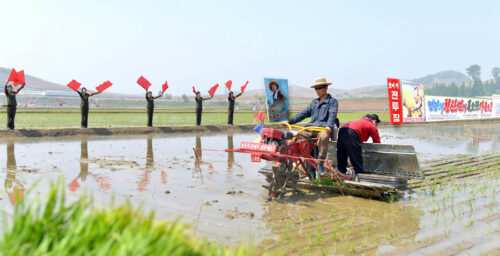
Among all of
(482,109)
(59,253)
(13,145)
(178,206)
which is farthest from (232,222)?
(482,109)

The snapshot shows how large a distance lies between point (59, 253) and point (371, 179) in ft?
19.9

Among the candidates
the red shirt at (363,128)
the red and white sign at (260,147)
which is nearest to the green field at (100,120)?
the red and white sign at (260,147)

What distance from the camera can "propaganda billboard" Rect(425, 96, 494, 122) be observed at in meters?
30.4

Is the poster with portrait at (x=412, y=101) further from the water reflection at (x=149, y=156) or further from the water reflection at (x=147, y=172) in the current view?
the water reflection at (x=147, y=172)

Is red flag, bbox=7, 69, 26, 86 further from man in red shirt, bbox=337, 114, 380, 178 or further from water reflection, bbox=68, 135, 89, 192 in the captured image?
man in red shirt, bbox=337, 114, 380, 178

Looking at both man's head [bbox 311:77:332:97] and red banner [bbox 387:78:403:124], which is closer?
man's head [bbox 311:77:332:97]

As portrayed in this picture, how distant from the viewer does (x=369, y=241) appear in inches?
179

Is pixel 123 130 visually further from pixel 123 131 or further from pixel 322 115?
pixel 322 115

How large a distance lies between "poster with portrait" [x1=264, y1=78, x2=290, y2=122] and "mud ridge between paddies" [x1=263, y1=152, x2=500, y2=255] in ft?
12.6

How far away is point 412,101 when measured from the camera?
27594mm

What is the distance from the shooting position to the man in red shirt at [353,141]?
720 cm

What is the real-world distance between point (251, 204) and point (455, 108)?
3115 cm

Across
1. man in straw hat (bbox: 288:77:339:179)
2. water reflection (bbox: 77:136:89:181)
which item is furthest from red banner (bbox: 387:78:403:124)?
man in straw hat (bbox: 288:77:339:179)

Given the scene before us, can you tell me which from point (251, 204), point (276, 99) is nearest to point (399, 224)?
point (251, 204)
